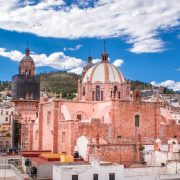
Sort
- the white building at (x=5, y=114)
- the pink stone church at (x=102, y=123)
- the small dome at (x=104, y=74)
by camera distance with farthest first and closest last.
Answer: the white building at (x=5, y=114), the small dome at (x=104, y=74), the pink stone church at (x=102, y=123)

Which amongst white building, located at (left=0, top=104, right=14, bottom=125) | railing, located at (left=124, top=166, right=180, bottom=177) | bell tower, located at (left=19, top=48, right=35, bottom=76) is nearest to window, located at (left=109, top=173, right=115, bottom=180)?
railing, located at (left=124, top=166, right=180, bottom=177)

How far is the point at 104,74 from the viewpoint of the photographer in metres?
42.0

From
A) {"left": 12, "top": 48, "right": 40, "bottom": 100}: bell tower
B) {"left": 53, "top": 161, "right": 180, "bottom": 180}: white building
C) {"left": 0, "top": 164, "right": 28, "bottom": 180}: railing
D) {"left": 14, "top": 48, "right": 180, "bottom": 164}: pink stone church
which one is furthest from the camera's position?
{"left": 12, "top": 48, "right": 40, "bottom": 100}: bell tower

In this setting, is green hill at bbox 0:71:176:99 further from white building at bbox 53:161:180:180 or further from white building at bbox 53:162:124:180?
white building at bbox 53:162:124:180

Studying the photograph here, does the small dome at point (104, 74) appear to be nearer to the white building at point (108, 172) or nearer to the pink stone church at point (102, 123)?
the pink stone church at point (102, 123)

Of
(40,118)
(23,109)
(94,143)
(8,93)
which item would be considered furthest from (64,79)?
(94,143)

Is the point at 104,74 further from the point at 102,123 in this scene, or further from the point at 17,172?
the point at 17,172

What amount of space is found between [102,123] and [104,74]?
839 cm

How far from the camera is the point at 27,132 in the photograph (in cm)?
4684

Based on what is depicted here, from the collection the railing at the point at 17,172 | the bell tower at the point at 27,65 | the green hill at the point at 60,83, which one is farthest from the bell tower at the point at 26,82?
the green hill at the point at 60,83

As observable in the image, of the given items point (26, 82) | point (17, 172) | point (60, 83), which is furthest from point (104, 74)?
point (60, 83)

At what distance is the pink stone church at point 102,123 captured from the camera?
106 ft

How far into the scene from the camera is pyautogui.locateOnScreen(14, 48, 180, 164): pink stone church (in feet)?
106

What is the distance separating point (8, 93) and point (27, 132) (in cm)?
8618
